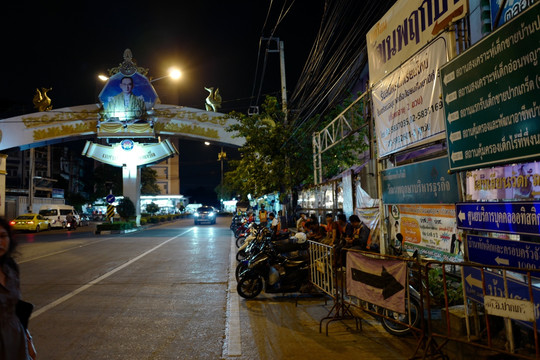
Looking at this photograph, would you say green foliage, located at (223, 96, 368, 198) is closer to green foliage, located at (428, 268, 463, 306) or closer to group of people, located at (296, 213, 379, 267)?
group of people, located at (296, 213, 379, 267)

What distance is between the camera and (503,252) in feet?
12.7

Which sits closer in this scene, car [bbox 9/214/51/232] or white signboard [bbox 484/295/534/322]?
white signboard [bbox 484/295/534/322]

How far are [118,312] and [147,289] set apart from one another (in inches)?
67.7

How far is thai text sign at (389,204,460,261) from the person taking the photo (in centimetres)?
680

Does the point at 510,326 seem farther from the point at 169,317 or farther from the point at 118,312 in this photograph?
the point at 118,312

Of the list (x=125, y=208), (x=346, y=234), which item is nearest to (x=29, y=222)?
(x=125, y=208)

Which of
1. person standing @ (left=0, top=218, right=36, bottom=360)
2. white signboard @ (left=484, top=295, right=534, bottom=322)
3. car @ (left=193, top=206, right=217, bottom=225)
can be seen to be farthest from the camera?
car @ (left=193, top=206, right=217, bottom=225)

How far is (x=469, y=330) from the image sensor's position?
13.4ft

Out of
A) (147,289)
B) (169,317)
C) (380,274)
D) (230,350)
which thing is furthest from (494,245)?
(147,289)

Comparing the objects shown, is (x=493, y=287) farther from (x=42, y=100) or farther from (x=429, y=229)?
(x=42, y=100)

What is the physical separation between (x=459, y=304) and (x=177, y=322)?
413 centimetres

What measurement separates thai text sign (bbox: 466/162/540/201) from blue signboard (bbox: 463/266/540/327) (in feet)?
3.37

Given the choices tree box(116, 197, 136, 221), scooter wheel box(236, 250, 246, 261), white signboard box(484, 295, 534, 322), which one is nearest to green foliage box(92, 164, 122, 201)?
tree box(116, 197, 136, 221)

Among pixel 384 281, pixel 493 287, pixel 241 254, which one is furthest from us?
pixel 241 254
